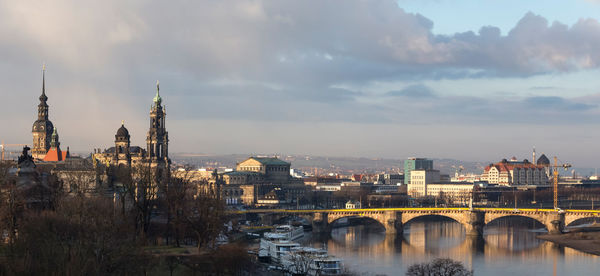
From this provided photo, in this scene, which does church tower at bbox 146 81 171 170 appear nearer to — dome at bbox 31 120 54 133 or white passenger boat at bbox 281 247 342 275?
dome at bbox 31 120 54 133

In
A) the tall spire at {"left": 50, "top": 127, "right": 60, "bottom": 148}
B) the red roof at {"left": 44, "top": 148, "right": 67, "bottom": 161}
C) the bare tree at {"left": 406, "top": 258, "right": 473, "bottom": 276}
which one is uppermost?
the tall spire at {"left": 50, "top": 127, "right": 60, "bottom": 148}

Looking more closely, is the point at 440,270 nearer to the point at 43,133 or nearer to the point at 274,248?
the point at 274,248

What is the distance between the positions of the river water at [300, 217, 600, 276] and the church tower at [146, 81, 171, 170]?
31.6 meters

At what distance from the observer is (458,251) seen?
312 feet

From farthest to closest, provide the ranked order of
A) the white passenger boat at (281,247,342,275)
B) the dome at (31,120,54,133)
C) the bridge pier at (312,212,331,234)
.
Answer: the dome at (31,120,54,133), the bridge pier at (312,212,331,234), the white passenger boat at (281,247,342,275)

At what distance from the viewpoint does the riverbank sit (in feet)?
320

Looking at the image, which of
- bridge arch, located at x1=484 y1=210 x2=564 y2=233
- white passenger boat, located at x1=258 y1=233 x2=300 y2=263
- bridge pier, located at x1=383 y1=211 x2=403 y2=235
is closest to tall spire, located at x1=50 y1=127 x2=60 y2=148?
bridge pier, located at x1=383 y1=211 x2=403 y2=235

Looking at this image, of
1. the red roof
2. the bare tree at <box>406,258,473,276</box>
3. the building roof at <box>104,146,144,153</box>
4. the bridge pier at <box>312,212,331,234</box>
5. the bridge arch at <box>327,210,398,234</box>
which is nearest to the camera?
the bare tree at <box>406,258,473,276</box>

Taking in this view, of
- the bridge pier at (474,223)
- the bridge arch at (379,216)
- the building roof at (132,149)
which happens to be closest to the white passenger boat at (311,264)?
the bridge arch at (379,216)

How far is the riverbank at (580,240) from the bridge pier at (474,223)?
Result: 8.31m

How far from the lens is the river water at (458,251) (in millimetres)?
79750

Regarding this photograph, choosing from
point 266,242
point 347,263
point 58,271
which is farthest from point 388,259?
point 58,271

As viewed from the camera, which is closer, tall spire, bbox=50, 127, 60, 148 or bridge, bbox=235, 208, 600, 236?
bridge, bbox=235, 208, 600, 236

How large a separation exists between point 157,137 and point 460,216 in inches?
1970
